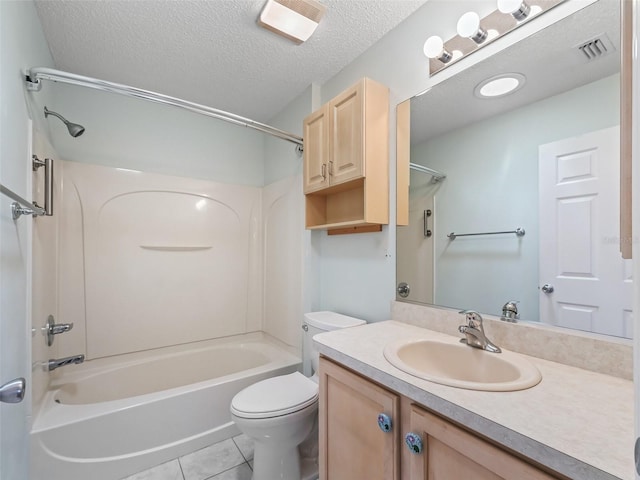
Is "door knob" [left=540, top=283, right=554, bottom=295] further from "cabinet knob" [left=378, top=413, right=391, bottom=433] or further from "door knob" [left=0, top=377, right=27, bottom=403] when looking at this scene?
"door knob" [left=0, top=377, right=27, bottom=403]

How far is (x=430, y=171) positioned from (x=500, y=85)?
1.46 ft

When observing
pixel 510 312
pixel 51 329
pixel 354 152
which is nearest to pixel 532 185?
pixel 510 312

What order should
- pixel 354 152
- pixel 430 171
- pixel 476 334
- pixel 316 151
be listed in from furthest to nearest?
pixel 316 151
pixel 354 152
pixel 430 171
pixel 476 334

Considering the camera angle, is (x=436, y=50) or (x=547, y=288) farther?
(x=436, y=50)

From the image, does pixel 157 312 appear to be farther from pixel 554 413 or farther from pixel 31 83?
pixel 554 413

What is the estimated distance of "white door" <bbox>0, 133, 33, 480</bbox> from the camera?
1.04m

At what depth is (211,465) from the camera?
164 cm

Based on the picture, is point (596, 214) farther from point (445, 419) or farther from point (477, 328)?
point (445, 419)

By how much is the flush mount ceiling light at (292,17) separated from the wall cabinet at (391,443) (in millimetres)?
1740

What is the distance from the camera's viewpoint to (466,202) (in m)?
1.31

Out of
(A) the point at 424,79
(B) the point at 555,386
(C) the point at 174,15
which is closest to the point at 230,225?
(C) the point at 174,15

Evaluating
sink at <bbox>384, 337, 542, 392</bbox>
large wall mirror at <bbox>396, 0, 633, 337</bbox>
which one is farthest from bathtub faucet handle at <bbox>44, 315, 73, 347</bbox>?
large wall mirror at <bbox>396, 0, 633, 337</bbox>

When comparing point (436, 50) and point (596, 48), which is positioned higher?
point (436, 50)

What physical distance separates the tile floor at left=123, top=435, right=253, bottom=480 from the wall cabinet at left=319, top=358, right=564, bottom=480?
752mm
